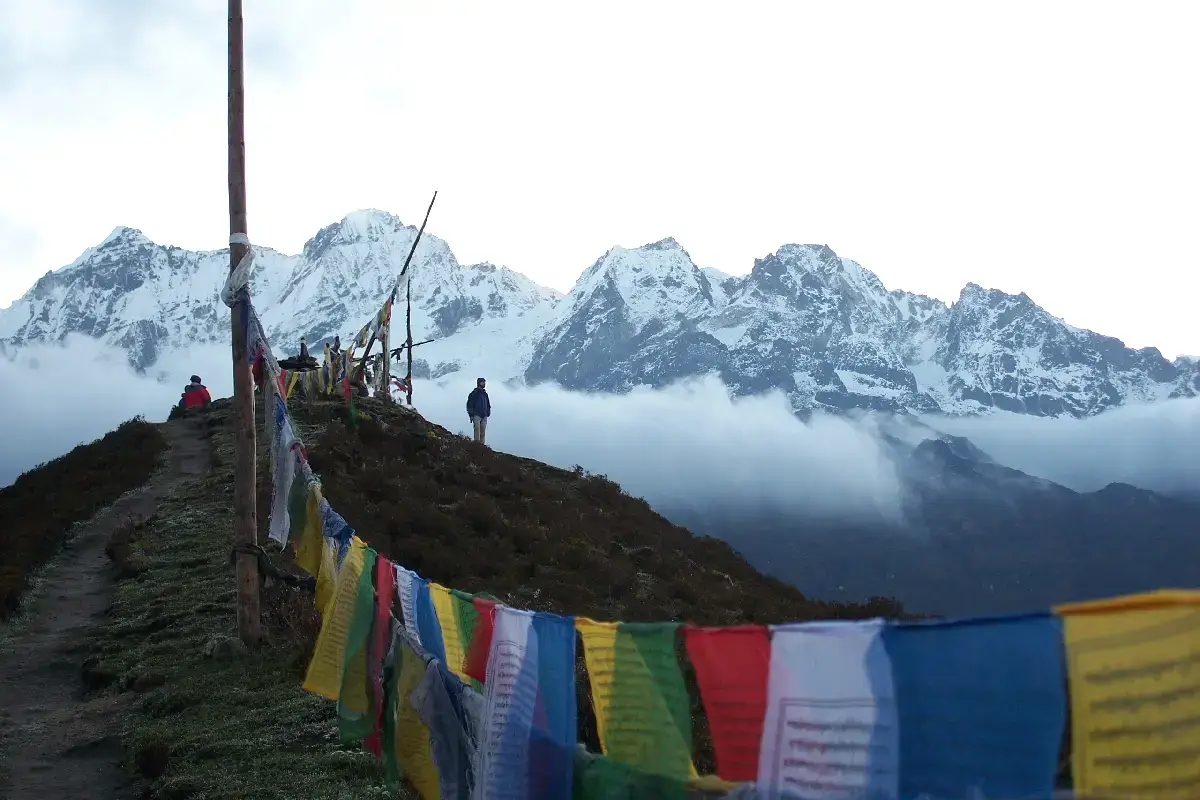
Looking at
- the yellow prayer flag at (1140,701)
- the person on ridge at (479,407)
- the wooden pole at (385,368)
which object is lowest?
the yellow prayer flag at (1140,701)

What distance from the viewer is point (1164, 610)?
2.67 metres

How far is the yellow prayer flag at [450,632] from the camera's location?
5.71 meters

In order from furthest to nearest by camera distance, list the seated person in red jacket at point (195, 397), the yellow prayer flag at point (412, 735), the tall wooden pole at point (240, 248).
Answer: the seated person in red jacket at point (195, 397) → the tall wooden pole at point (240, 248) → the yellow prayer flag at point (412, 735)

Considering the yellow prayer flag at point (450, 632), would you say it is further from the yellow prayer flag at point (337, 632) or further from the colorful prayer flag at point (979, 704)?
the colorful prayer flag at point (979, 704)

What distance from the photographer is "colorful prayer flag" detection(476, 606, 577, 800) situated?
14.6 feet

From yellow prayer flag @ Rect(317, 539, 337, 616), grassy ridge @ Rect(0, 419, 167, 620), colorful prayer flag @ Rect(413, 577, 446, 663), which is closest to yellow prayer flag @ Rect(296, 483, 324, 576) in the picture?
yellow prayer flag @ Rect(317, 539, 337, 616)

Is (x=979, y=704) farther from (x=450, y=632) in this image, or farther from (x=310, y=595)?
(x=310, y=595)

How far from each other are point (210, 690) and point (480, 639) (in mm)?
5434

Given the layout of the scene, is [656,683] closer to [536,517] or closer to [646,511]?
[536,517]

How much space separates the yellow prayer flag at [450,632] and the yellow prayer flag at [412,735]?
228mm

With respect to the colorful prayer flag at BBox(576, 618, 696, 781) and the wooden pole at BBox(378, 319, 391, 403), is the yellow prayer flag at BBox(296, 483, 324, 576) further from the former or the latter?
the wooden pole at BBox(378, 319, 391, 403)

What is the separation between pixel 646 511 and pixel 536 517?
A: 670 centimetres

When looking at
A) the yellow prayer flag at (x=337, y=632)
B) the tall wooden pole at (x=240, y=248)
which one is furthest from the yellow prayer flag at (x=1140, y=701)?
the tall wooden pole at (x=240, y=248)

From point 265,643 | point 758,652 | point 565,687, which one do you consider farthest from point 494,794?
point 265,643
